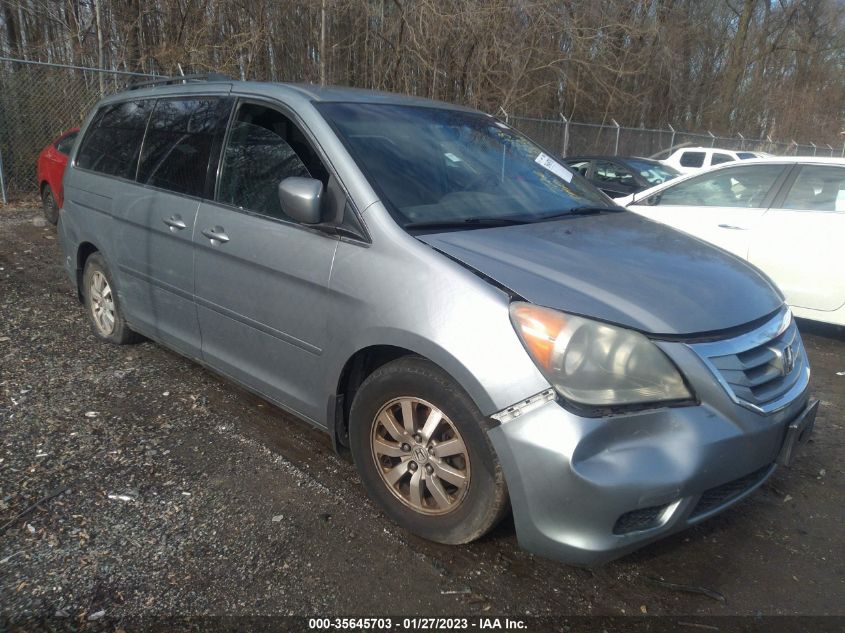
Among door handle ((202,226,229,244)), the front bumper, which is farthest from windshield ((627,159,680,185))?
the front bumper

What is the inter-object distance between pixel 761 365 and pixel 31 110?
40.8 ft

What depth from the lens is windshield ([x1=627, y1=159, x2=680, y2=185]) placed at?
36.3ft

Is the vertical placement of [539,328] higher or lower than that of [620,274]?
lower

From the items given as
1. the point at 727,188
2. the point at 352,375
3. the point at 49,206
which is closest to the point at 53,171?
the point at 49,206

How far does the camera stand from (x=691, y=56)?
29.2 metres

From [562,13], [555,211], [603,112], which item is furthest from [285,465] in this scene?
[603,112]

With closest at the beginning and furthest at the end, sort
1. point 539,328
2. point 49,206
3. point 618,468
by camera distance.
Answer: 1. point 618,468
2. point 539,328
3. point 49,206

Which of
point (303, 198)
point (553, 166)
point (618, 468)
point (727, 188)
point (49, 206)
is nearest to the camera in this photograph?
point (618, 468)

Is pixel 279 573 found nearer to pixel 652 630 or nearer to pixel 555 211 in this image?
pixel 652 630

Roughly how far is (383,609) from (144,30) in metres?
14.8

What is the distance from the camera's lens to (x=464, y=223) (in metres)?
2.84

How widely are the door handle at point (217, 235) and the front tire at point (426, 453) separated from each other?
1161mm

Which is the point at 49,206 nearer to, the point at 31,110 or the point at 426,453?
the point at 31,110

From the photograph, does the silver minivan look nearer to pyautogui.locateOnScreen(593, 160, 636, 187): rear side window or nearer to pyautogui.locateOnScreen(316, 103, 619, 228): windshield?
pyautogui.locateOnScreen(316, 103, 619, 228): windshield
